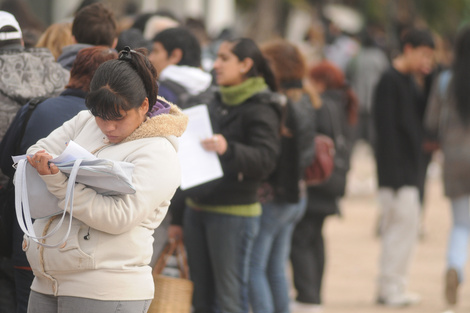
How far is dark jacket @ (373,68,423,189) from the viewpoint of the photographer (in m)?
7.73

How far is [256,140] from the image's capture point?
5.59 metres

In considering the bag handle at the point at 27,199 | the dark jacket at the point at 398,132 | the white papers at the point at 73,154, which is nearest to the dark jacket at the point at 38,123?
the bag handle at the point at 27,199

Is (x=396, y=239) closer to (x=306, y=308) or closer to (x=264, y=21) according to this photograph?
(x=306, y=308)

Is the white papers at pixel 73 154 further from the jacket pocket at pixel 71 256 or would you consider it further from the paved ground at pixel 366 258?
the paved ground at pixel 366 258

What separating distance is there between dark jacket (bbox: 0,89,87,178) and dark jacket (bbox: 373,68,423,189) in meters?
3.95

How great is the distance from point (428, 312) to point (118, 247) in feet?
15.4

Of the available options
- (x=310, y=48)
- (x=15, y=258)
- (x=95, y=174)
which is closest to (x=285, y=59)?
(x=15, y=258)

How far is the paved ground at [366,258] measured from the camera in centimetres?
806

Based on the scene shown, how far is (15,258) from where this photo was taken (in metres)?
4.27

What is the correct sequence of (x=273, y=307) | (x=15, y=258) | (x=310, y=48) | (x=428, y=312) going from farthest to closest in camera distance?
1. (x=310, y=48)
2. (x=428, y=312)
3. (x=273, y=307)
4. (x=15, y=258)

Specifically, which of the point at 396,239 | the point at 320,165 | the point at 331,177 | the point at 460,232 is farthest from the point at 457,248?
the point at 320,165

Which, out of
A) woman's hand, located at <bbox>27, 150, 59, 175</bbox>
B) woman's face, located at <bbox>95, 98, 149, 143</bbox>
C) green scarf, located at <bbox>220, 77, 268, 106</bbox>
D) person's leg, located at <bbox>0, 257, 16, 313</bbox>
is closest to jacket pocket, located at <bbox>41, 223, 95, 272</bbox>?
woman's hand, located at <bbox>27, 150, 59, 175</bbox>

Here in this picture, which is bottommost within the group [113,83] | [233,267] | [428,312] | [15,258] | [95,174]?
[428,312]

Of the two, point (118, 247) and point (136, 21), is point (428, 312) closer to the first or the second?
point (136, 21)
